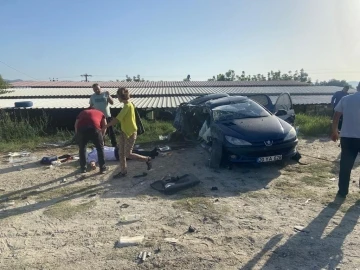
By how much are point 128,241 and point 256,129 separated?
3.78m

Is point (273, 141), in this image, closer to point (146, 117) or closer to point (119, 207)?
point (119, 207)

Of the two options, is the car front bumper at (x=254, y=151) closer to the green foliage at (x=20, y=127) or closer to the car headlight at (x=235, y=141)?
the car headlight at (x=235, y=141)

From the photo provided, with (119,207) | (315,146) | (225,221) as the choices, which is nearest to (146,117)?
(315,146)

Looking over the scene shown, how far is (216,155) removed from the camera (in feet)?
21.4

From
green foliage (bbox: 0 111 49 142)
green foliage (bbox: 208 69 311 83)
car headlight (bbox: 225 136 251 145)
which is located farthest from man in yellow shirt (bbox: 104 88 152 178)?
green foliage (bbox: 208 69 311 83)

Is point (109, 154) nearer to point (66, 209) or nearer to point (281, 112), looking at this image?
point (66, 209)

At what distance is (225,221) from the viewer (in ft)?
13.7

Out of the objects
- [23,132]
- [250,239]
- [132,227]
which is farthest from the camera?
[23,132]

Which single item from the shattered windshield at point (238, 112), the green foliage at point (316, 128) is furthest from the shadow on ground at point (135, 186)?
the green foliage at point (316, 128)

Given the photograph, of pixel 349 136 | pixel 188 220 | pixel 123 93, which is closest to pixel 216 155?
pixel 123 93

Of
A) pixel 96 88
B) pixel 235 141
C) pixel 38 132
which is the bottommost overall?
pixel 38 132

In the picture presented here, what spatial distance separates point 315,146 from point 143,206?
5978mm

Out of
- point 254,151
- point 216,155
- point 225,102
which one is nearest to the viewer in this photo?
point 254,151

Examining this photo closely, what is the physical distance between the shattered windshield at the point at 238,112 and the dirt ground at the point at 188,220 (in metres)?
1.23
